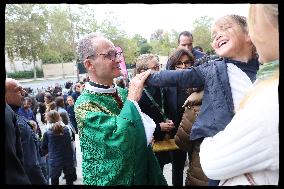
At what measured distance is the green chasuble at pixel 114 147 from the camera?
6.19 ft

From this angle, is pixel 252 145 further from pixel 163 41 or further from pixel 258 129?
pixel 163 41

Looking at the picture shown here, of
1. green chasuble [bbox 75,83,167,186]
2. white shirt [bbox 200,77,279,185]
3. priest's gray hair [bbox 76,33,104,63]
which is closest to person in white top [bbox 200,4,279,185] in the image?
white shirt [bbox 200,77,279,185]

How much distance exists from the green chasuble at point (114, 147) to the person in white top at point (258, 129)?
67 centimetres

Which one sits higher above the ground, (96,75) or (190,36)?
(190,36)

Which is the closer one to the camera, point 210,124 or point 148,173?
point 210,124

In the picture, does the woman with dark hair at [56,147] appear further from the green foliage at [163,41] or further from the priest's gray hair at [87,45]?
the green foliage at [163,41]

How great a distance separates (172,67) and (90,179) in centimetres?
163

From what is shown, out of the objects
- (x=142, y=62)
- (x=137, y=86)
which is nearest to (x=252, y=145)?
(x=137, y=86)

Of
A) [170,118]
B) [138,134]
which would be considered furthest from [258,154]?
[170,118]

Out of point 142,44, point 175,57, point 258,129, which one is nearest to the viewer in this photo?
point 258,129

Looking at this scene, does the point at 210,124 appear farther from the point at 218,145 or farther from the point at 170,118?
the point at 170,118

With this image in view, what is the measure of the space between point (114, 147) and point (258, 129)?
3.04 ft

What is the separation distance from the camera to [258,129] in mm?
1152

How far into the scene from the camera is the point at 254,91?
1.23 m
